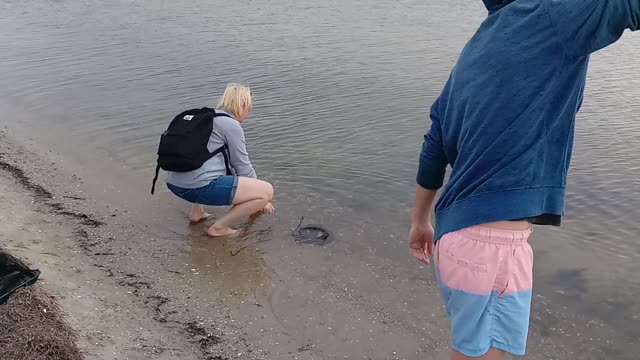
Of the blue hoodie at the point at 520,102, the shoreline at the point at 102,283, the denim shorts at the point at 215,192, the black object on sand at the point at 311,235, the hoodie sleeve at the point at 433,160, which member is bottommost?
the black object on sand at the point at 311,235

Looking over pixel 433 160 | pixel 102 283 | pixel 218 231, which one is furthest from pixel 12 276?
pixel 433 160

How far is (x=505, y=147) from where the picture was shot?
1938 mm

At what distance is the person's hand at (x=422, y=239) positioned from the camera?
97.8 inches

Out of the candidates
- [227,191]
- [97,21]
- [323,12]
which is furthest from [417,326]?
[97,21]

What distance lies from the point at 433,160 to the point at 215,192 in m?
3.43

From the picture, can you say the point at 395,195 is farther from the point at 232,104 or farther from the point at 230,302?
the point at 230,302

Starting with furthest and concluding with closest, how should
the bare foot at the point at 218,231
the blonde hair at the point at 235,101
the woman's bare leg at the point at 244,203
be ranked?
the bare foot at the point at 218,231, the woman's bare leg at the point at 244,203, the blonde hair at the point at 235,101

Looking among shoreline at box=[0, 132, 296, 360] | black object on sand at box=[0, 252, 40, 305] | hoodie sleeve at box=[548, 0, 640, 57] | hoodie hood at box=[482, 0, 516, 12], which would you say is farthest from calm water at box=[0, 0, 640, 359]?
hoodie sleeve at box=[548, 0, 640, 57]

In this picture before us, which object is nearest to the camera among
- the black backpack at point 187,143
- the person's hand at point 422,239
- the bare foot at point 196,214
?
the person's hand at point 422,239

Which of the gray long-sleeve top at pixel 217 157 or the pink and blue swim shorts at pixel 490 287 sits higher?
the pink and blue swim shorts at pixel 490 287

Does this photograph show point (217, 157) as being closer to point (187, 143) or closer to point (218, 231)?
point (187, 143)

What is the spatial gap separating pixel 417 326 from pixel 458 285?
2.35 m

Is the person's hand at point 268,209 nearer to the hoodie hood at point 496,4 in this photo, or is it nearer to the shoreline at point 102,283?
the shoreline at point 102,283

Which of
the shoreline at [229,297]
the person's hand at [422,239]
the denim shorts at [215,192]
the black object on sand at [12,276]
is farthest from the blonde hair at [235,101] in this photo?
the person's hand at [422,239]
